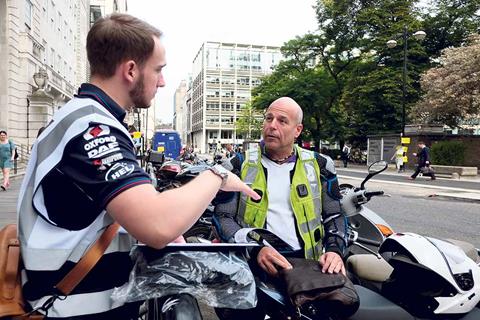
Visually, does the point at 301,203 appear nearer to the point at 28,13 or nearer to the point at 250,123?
the point at 28,13

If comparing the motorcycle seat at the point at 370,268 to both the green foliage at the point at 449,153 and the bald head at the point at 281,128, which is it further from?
the green foliage at the point at 449,153

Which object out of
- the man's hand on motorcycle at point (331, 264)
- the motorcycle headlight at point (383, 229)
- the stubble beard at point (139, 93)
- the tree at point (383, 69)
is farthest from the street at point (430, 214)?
the tree at point (383, 69)

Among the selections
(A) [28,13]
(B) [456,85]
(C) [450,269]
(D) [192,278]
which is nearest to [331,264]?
(C) [450,269]

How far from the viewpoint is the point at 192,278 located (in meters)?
1.27

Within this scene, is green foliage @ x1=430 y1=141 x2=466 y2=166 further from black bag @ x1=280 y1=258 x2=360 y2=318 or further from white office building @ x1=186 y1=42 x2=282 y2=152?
white office building @ x1=186 y1=42 x2=282 y2=152

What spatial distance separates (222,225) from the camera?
2.53 m

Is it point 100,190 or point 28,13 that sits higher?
point 28,13

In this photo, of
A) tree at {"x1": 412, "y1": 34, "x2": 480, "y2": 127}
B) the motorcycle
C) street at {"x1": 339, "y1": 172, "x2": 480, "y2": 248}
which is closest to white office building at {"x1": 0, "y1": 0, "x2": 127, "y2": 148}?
street at {"x1": 339, "y1": 172, "x2": 480, "y2": 248}

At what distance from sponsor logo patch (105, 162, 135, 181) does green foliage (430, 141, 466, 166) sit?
1013 inches

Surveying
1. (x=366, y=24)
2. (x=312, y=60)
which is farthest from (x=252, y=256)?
(x=312, y=60)

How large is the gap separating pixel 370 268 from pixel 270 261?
2.28 ft

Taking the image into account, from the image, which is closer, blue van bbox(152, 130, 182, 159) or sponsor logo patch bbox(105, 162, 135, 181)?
sponsor logo patch bbox(105, 162, 135, 181)

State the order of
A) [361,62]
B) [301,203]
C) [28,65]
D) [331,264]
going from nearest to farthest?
1. [331,264]
2. [301,203]
3. [28,65]
4. [361,62]

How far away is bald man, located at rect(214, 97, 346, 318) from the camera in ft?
8.13
